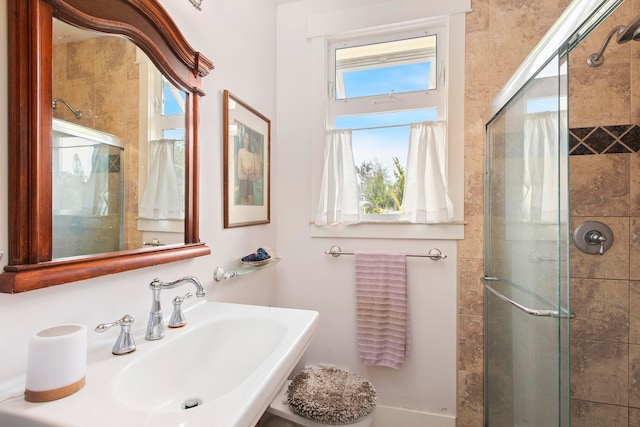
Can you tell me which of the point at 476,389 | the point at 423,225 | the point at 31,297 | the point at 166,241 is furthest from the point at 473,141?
the point at 31,297

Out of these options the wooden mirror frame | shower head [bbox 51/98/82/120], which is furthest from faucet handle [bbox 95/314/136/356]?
shower head [bbox 51/98/82/120]

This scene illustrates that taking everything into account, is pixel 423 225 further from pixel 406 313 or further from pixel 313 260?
pixel 313 260

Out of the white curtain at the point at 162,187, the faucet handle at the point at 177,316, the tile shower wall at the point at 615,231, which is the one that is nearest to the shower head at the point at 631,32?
the tile shower wall at the point at 615,231

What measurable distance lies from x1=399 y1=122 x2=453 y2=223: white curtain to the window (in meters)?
0.08

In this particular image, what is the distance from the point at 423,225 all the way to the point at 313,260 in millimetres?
679

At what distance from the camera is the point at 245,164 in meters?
1.54

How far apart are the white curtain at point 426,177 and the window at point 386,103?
3.3 inches

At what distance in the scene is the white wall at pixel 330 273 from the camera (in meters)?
1.70

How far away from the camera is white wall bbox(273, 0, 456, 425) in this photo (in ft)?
5.58

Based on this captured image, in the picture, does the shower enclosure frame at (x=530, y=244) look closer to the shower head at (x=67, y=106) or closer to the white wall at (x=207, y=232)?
the white wall at (x=207, y=232)

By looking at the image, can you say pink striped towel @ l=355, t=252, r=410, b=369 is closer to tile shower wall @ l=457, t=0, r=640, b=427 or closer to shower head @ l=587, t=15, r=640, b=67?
tile shower wall @ l=457, t=0, r=640, b=427

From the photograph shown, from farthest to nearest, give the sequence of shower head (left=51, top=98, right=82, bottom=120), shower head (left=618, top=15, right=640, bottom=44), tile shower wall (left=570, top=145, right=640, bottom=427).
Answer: tile shower wall (left=570, top=145, right=640, bottom=427), shower head (left=618, top=15, right=640, bottom=44), shower head (left=51, top=98, right=82, bottom=120)

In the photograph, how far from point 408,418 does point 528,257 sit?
113 centimetres

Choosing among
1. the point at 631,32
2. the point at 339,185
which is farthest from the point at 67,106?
the point at 631,32
